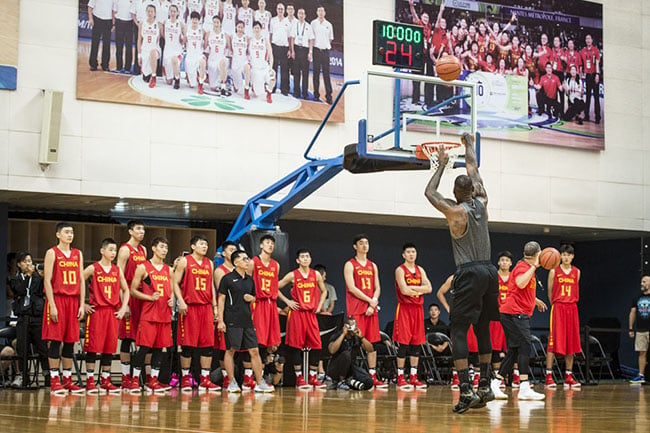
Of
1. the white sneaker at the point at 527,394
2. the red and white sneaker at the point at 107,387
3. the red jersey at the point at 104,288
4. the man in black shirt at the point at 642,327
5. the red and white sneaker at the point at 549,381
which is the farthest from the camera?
the man in black shirt at the point at 642,327

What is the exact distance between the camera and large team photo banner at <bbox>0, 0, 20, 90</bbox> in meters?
13.3

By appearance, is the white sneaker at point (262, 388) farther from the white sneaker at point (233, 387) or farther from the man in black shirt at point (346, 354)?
the man in black shirt at point (346, 354)

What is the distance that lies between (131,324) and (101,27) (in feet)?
15.5

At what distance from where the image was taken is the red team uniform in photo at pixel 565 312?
45.4ft

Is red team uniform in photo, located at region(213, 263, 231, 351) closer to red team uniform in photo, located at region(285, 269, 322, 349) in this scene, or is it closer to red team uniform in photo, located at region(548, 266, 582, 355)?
red team uniform in photo, located at region(285, 269, 322, 349)

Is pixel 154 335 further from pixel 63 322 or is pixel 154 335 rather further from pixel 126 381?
pixel 63 322

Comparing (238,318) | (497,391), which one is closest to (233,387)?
(238,318)

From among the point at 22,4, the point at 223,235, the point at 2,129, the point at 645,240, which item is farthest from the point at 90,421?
the point at 645,240

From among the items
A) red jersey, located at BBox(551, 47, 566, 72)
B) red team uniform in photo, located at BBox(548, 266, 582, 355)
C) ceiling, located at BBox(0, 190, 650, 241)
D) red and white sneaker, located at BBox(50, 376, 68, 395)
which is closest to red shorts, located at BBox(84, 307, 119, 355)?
red and white sneaker, located at BBox(50, 376, 68, 395)

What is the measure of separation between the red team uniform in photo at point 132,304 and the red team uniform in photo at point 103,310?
0.42 metres

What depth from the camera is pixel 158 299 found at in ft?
37.9

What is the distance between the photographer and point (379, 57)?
12.1m

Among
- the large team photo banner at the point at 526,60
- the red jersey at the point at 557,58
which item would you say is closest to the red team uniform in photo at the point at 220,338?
the large team photo banner at the point at 526,60

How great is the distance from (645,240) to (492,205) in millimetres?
3913
